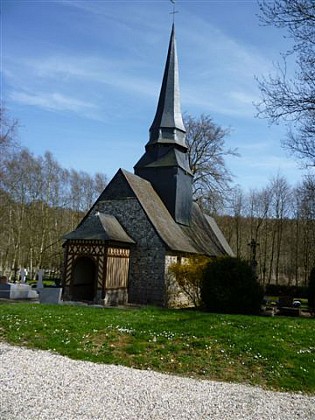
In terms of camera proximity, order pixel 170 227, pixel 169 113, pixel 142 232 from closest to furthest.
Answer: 1. pixel 142 232
2. pixel 170 227
3. pixel 169 113

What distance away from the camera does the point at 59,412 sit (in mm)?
4824

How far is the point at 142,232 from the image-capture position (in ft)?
64.2

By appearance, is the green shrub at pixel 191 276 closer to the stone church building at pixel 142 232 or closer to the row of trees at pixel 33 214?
the stone church building at pixel 142 232

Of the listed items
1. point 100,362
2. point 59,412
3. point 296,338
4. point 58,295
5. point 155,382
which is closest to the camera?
point 59,412

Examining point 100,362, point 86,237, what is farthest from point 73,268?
point 100,362

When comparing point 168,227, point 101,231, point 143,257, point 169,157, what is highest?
point 169,157

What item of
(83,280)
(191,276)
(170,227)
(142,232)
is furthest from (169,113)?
(191,276)

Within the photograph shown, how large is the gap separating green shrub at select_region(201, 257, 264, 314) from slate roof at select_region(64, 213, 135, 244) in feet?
18.8

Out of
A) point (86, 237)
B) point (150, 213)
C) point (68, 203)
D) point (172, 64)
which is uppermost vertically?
point (172, 64)

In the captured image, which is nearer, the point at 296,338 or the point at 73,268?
the point at 296,338

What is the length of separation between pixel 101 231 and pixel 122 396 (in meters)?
12.8

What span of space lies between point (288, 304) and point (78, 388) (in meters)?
15.4

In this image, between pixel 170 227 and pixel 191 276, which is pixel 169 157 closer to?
pixel 170 227

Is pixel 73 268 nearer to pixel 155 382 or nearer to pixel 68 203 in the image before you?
pixel 155 382
